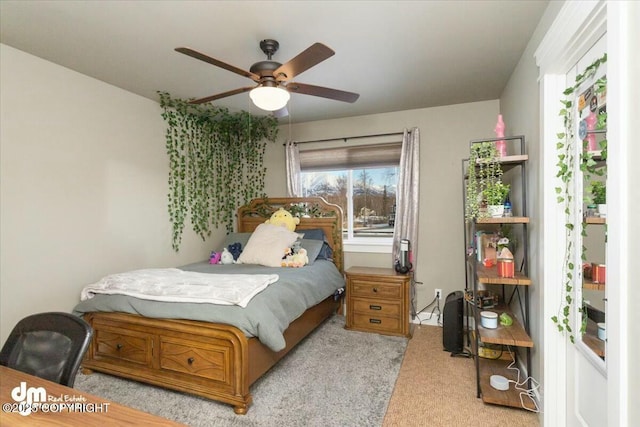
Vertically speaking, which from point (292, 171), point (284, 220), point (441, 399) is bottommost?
point (441, 399)

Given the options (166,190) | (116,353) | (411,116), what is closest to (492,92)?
(411,116)

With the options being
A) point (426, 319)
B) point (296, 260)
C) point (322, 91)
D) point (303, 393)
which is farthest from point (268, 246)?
point (426, 319)

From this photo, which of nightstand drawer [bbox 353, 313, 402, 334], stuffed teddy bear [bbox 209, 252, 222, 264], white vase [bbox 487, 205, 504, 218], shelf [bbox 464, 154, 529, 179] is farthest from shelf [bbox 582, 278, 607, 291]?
stuffed teddy bear [bbox 209, 252, 222, 264]

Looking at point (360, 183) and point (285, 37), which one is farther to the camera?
point (360, 183)

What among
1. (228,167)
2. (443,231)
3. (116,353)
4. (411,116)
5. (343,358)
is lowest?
(343,358)

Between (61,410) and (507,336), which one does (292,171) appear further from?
(61,410)

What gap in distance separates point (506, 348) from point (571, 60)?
2092 millimetres

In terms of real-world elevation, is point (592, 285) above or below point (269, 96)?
below

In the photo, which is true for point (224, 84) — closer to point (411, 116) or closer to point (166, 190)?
point (166, 190)

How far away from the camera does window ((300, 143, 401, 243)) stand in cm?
379

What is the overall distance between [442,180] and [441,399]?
7.22ft

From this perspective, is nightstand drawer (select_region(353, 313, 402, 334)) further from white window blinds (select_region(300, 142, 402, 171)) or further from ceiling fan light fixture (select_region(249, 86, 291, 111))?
ceiling fan light fixture (select_region(249, 86, 291, 111))

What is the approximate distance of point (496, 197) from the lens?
2.12 m

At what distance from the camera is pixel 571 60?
5.28ft
